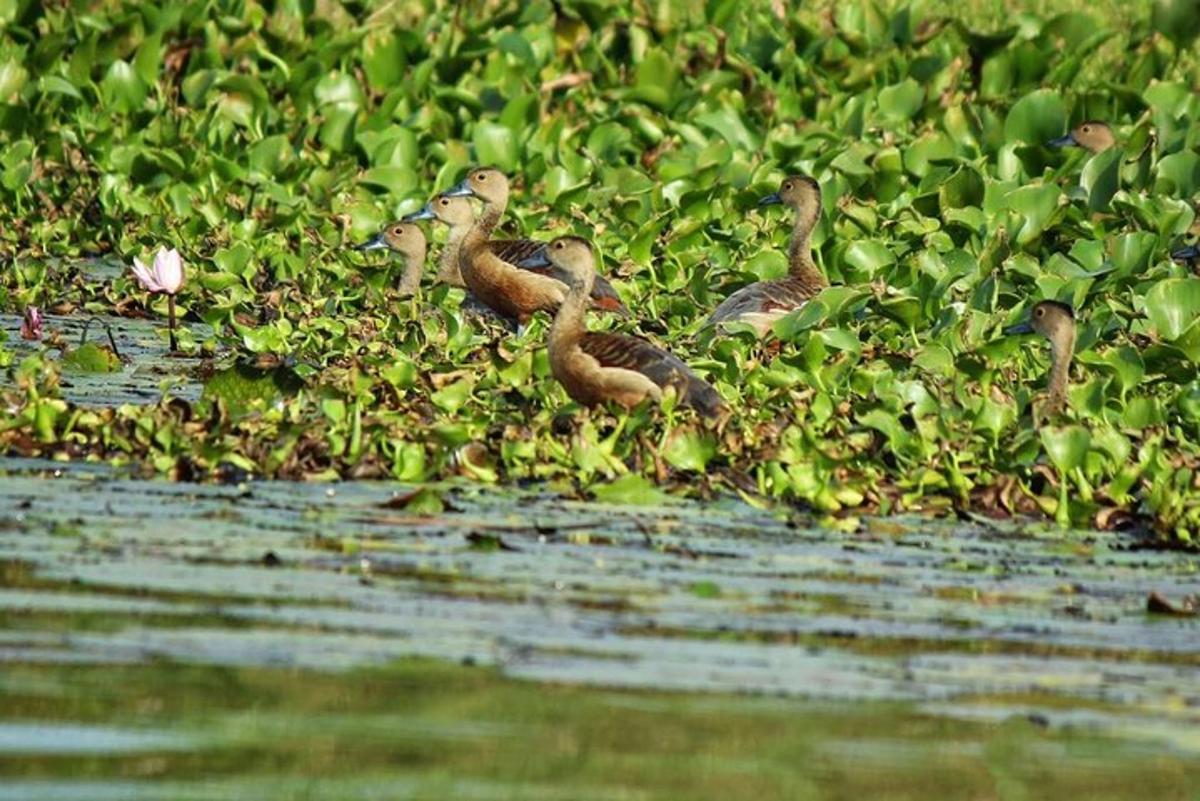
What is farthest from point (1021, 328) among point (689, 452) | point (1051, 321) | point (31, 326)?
point (31, 326)

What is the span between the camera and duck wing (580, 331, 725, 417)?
895 centimetres

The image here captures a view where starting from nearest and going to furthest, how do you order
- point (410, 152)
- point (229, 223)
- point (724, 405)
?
point (724, 405) → point (229, 223) → point (410, 152)

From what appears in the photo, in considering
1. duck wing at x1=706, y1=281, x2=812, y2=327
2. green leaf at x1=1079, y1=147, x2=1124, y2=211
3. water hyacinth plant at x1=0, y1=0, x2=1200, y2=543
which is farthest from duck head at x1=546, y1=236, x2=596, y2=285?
green leaf at x1=1079, y1=147, x2=1124, y2=211

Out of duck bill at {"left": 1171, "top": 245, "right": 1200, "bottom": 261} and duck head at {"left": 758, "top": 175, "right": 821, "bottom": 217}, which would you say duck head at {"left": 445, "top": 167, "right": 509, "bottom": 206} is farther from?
duck bill at {"left": 1171, "top": 245, "right": 1200, "bottom": 261}

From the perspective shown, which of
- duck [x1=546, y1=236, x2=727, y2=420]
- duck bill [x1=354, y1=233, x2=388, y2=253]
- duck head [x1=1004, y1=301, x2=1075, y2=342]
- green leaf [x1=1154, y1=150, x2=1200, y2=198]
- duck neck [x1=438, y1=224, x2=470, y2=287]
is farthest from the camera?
duck neck [x1=438, y1=224, x2=470, y2=287]

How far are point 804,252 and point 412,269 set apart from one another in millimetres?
1874

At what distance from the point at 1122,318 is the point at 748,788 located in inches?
242

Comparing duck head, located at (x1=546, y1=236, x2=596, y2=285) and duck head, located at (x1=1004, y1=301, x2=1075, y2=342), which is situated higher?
duck head, located at (x1=546, y1=236, x2=596, y2=285)

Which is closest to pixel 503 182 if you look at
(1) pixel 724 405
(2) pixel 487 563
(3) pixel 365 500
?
(1) pixel 724 405

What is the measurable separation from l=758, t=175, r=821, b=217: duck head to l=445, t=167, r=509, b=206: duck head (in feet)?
4.77

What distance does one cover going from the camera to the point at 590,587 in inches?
263

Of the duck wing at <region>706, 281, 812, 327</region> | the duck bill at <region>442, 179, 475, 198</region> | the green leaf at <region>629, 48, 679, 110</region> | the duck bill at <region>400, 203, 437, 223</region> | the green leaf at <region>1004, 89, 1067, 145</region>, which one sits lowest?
the duck wing at <region>706, 281, 812, 327</region>

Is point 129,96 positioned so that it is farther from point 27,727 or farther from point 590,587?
point 27,727

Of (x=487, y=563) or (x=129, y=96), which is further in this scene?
(x=129, y=96)
